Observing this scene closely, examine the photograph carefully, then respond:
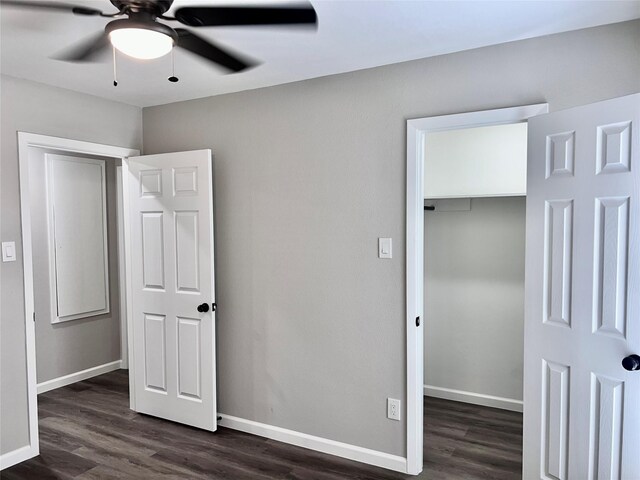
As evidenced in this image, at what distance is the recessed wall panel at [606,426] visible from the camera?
1.97 m

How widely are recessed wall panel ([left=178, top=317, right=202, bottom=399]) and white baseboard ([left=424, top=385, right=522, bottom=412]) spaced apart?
199 cm

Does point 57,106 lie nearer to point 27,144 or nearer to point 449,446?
point 27,144

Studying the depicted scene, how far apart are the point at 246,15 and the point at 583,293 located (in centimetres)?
189

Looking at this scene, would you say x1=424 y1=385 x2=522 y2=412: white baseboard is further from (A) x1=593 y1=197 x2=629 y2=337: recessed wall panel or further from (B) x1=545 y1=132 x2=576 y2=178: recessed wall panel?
(B) x1=545 y1=132 x2=576 y2=178: recessed wall panel

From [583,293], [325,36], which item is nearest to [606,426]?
[583,293]

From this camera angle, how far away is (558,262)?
2.17 metres

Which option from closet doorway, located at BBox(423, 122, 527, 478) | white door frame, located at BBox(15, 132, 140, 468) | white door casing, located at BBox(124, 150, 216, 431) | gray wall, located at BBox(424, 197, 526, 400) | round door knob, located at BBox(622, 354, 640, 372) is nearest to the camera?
round door knob, located at BBox(622, 354, 640, 372)

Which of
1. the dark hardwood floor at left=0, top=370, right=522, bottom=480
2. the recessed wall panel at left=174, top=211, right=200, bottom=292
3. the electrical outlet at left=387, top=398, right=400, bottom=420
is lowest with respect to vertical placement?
the dark hardwood floor at left=0, top=370, right=522, bottom=480

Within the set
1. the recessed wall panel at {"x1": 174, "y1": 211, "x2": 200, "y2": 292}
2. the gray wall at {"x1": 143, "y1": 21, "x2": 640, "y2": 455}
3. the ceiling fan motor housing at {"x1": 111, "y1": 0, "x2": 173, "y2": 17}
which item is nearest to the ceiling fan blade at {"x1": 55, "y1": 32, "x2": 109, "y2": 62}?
the ceiling fan motor housing at {"x1": 111, "y1": 0, "x2": 173, "y2": 17}

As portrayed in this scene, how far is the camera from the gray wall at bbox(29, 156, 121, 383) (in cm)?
412

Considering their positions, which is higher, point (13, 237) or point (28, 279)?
point (13, 237)

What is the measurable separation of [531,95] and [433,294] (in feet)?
6.48

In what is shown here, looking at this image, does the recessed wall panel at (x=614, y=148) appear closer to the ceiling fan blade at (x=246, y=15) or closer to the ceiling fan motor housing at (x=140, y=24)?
the ceiling fan blade at (x=246, y=15)

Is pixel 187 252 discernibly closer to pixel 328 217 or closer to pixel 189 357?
pixel 189 357
